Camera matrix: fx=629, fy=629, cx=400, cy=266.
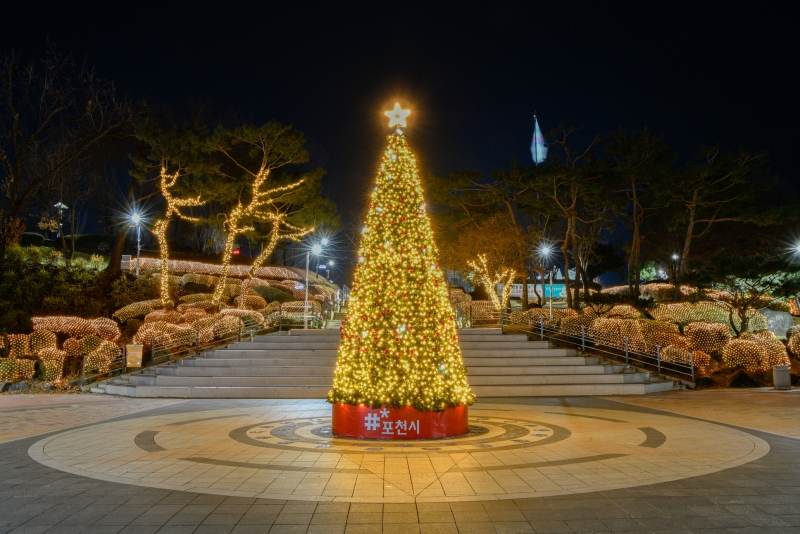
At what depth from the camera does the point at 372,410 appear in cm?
971

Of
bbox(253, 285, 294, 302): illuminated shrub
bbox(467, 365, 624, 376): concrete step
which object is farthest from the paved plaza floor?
bbox(253, 285, 294, 302): illuminated shrub

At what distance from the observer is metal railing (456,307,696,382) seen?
18.9 meters

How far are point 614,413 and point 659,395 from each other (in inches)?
169

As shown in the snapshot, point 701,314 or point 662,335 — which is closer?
point 662,335

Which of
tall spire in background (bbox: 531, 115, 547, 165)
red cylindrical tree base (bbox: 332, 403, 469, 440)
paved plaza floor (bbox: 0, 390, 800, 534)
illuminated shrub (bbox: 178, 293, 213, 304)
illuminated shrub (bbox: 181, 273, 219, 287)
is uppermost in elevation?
tall spire in background (bbox: 531, 115, 547, 165)

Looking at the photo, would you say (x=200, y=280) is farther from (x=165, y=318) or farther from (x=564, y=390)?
(x=564, y=390)

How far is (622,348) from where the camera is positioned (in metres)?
19.2

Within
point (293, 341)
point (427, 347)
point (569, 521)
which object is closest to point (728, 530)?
point (569, 521)

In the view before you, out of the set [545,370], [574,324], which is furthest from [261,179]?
[545,370]

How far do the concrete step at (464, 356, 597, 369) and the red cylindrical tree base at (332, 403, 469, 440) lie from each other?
8399mm

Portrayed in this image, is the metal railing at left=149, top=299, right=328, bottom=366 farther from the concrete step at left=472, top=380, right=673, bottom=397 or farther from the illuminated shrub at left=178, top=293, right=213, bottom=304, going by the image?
the concrete step at left=472, top=380, right=673, bottom=397

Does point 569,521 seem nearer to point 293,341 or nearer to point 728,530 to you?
point 728,530

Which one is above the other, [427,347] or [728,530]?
[427,347]

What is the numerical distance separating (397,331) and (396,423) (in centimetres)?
Result: 142
